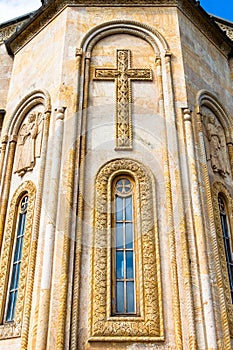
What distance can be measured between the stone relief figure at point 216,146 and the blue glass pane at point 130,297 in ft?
11.5

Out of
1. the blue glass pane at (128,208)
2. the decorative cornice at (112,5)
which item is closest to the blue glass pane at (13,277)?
the blue glass pane at (128,208)

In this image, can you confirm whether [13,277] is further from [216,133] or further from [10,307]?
[216,133]

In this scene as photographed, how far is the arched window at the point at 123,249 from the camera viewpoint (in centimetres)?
699

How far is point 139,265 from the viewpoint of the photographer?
723 centimetres

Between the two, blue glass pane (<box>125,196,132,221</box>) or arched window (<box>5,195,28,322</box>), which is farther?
blue glass pane (<box>125,196,132,221</box>)

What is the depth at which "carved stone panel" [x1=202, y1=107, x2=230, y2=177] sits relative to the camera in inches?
360

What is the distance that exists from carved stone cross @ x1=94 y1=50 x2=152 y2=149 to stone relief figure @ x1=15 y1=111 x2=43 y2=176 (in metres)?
1.81

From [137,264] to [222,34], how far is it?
774 centimetres

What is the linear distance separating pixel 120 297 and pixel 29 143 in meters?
4.35

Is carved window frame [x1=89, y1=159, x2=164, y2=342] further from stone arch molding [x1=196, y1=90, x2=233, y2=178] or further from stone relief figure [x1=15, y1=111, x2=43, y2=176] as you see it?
stone arch molding [x1=196, y1=90, x2=233, y2=178]

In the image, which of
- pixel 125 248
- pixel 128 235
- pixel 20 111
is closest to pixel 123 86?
pixel 20 111

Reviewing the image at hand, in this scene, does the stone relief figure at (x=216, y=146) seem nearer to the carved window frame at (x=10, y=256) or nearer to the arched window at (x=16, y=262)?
the carved window frame at (x=10, y=256)

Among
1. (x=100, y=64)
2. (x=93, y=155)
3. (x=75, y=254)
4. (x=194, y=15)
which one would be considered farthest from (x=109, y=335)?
(x=194, y=15)

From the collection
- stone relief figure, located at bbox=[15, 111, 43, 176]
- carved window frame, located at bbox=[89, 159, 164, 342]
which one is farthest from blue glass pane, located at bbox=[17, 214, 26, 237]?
carved window frame, located at bbox=[89, 159, 164, 342]
